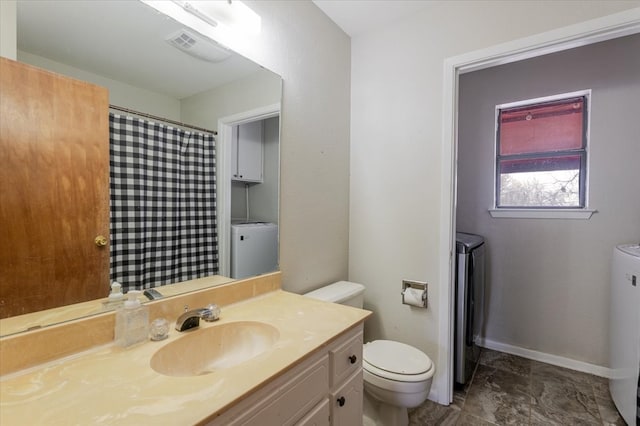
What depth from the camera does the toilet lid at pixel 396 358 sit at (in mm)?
1537

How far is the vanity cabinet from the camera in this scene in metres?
0.74

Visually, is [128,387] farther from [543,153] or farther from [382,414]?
[543,153]

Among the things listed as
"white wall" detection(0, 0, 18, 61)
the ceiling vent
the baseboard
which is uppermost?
the ceiling vent

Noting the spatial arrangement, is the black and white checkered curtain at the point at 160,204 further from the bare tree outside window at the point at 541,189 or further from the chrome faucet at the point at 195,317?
the bare tree outside window at the point at 541,189

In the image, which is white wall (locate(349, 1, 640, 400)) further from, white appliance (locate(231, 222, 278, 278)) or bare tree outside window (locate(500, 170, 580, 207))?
bare tree outside window (locate(500, 170, 580, 207))

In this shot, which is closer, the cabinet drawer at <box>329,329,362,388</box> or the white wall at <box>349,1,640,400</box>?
the cabinet drawer at <box>329,329,362,388</box>

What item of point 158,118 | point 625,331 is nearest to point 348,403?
point 158,118

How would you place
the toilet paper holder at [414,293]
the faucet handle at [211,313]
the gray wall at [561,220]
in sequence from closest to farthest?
the faucet handle at [211,313], the toilet paper holder at [414,293], the gray wall at [561,220]

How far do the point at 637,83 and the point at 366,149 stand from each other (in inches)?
76.3

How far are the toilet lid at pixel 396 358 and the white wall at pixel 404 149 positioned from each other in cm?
27

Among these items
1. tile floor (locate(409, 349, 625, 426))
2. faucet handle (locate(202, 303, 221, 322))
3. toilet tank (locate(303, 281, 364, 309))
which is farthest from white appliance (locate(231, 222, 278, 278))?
tile floor (locate(409, 349, 625, 426))

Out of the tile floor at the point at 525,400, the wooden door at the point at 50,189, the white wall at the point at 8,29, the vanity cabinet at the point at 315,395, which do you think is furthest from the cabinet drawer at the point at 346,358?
the white wall at the point at 8,29

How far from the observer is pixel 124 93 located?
1.01 m

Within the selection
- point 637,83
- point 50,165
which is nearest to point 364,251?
point 50,165
